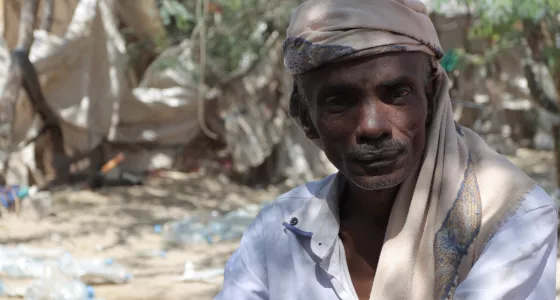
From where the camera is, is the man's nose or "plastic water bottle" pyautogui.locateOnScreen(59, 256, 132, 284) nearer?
the man's nose

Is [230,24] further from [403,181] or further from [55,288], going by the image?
[403,181]

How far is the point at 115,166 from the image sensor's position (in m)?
8.95

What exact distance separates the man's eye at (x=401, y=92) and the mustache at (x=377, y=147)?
97 mm

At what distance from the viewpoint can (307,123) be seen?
1575mm

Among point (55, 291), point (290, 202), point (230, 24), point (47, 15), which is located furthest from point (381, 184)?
point (230, 24)

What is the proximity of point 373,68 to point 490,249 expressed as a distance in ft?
1.40

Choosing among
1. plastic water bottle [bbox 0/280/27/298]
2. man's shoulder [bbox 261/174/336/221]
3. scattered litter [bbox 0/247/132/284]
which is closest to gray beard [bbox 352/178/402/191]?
man's shoulder [bbox 261/174/336/221]

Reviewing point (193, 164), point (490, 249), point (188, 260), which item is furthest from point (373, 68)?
point (193, 164)

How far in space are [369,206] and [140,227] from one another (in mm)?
5421

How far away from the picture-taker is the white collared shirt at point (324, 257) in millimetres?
1211

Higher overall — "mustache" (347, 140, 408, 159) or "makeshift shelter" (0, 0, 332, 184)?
"mustache" (347, 140, 408, 159)

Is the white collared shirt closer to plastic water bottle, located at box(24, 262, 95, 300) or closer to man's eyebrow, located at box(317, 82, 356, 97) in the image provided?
man's eyebrow, located at box(317, 82, 356, 97)

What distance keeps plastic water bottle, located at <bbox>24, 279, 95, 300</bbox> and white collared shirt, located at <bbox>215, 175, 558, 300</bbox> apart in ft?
8.39

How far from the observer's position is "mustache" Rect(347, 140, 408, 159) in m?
1.34
